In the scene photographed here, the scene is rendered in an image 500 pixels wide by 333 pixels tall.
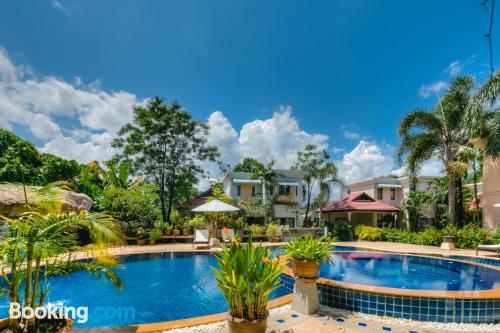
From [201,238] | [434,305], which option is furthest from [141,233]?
[434,305]

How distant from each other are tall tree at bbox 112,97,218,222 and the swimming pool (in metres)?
13.7

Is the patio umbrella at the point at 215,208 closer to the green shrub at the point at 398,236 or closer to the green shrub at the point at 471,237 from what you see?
the green shrub at the point at 398,236

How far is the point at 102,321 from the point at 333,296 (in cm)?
514

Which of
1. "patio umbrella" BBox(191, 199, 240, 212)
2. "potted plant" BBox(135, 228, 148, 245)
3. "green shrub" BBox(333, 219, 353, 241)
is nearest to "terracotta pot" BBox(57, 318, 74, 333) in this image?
"patio umbrella" BBox(191, 199, 240, 212)

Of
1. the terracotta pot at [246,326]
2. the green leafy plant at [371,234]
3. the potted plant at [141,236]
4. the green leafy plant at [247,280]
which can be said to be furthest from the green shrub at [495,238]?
the potted plant at [141,236]

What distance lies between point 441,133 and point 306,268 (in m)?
19.2

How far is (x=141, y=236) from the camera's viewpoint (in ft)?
58.9

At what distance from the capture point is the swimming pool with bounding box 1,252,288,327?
6523mm

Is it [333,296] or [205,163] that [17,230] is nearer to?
[333,296]

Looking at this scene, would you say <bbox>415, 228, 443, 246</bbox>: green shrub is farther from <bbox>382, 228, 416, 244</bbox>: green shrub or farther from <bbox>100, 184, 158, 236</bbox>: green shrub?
<bbox>100, 184, 158, 236</bbox>: green shrub

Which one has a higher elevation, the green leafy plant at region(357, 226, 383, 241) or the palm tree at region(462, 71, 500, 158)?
the palm tree at region(462, 71, 500, 158)

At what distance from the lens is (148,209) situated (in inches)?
746

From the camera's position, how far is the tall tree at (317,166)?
86.4 ft

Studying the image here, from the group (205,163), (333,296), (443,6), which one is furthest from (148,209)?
(443,6)
